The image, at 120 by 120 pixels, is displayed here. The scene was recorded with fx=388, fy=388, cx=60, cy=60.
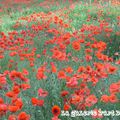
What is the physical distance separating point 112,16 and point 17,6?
10.3 meters

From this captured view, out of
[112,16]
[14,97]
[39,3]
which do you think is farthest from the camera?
→ [39,3]

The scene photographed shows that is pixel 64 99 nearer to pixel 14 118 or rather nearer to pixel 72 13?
pixel 14 118

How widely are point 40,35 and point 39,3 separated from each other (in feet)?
42.9

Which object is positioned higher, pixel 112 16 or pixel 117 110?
pixel 117 110

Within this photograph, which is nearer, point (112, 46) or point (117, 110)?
point (117, 110)

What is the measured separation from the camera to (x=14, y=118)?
277 cm

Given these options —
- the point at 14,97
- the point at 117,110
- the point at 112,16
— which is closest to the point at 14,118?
the point at 14,97

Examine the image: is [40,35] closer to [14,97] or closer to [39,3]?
[14,97]

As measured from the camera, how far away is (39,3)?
2059cm

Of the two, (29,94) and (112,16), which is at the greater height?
(29,94)

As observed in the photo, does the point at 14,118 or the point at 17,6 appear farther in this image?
the point at 17,6

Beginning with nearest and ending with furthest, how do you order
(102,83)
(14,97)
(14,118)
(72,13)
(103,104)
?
(14,118)
(14,97)
(103,104)
(102,83)
(72,13)

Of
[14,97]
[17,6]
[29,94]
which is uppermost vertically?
[14,97]

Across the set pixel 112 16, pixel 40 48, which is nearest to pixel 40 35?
pixel 40 48
